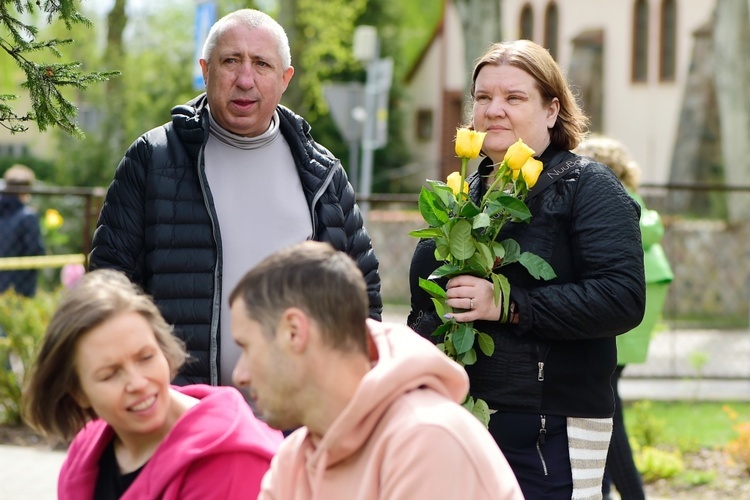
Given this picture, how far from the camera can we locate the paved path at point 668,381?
7887 millimetres

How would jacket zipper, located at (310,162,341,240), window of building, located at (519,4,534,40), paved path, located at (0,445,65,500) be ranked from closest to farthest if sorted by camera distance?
jacket zipper, located at (310,162,341,240)
paved path, located at (0,445,65,500)
window of building, located at (519,4,534,40)

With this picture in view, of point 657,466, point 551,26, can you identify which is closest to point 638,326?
point 657,466

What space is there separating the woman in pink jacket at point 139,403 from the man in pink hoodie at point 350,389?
38 cm

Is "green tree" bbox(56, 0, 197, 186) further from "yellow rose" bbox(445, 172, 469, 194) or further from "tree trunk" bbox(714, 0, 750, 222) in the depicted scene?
"yellow rose" bbox(445, 172, 469, 194)

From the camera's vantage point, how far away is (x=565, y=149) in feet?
13.8

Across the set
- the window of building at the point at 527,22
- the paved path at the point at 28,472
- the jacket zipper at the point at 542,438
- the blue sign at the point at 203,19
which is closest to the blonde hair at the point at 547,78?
the jacket zipper at the point at 542,438

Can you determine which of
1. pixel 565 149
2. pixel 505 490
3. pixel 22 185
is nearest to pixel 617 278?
pixel 565 149

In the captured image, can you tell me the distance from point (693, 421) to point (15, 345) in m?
5.15

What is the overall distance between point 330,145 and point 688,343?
2600 cm

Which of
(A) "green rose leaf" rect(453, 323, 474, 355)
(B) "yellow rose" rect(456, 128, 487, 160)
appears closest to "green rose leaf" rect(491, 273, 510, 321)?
(A) "green rose leaf" rect(453, 323, 474, 355)

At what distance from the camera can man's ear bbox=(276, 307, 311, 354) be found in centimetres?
243

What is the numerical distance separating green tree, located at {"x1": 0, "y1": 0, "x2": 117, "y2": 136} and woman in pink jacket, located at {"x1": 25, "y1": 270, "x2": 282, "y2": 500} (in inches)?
37.8

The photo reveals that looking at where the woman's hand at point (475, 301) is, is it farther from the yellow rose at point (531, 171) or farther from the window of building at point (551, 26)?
the window of building at point (551, 26)

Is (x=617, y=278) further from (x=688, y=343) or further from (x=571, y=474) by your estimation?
(x=688, y=343)
